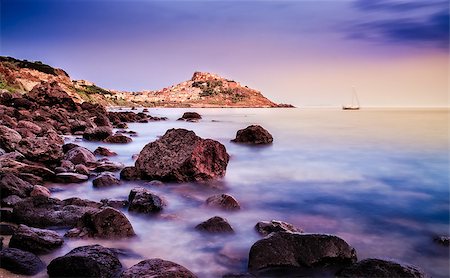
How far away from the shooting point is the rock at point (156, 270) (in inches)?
143

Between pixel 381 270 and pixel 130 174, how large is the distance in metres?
6.45

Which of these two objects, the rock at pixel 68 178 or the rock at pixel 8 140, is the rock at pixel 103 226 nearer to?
the rock at pixel 68 178

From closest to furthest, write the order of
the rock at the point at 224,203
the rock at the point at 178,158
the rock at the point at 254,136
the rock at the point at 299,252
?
the rock at the point at 299,252, the rock at the point at 224,203, the rock at the point at 178,158, the rock at the point at 254,136

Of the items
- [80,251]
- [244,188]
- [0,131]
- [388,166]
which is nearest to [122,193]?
[244,188]

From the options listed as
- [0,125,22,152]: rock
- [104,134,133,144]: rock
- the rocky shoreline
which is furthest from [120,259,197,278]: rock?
[104,134,133,144]: rock

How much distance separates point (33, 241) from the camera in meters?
4.43

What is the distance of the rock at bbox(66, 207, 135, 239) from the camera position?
16.5 ft

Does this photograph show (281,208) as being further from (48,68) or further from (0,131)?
(48,68)

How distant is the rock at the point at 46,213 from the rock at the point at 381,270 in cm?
382

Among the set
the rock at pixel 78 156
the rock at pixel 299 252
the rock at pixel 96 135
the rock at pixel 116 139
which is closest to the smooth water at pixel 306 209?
the rock at pixel 299 252

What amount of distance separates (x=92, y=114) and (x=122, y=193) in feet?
82.3

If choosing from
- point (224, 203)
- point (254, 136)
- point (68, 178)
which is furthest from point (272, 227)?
point (254, 136)

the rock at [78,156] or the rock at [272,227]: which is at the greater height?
the rock at [78,156]

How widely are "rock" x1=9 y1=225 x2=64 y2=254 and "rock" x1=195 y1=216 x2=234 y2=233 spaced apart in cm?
206
